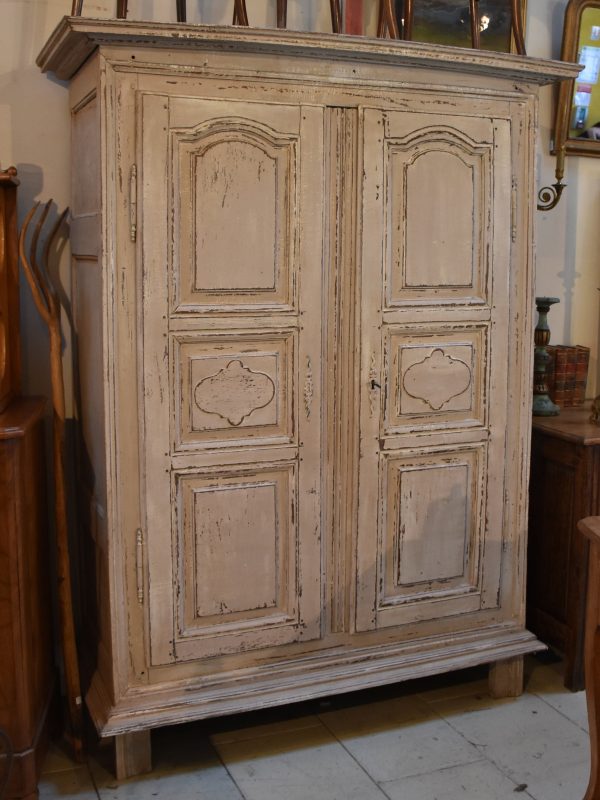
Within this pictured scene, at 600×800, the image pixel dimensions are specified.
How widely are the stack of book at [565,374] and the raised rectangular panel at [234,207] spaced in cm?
137

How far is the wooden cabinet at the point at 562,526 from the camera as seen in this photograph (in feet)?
10.1

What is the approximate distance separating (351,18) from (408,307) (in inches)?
43.6

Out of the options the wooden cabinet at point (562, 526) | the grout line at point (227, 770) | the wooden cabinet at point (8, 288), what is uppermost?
the wooden cabinet at point (8, 288)

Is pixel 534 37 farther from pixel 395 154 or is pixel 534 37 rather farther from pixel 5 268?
pixel 5 268

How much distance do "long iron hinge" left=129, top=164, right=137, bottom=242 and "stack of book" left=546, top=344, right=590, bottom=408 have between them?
1807mm

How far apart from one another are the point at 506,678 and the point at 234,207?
175cm

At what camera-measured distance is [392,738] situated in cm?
279

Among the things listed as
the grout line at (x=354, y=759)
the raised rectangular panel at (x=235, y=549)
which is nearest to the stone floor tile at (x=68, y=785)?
the raised rectangular panel at (x=235, y=549)

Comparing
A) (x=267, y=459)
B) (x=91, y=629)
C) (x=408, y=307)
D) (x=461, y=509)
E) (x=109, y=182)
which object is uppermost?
(x=109, y=182)

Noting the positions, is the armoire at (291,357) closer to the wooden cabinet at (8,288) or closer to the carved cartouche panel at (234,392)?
the carved cartouche panel at (234,392)

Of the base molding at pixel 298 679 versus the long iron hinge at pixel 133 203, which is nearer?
the long iron hinge at pixel 133 203

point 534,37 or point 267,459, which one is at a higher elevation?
point 534,37

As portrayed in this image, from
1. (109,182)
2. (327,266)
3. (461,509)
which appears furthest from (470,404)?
(109,182)

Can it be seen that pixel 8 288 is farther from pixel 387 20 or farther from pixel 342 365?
pixel 387 20
